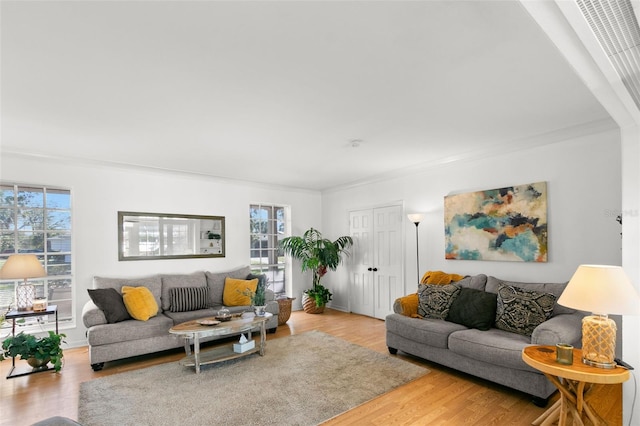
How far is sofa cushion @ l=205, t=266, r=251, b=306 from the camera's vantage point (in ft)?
17.2

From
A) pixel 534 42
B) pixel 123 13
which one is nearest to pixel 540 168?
pixel 534 42

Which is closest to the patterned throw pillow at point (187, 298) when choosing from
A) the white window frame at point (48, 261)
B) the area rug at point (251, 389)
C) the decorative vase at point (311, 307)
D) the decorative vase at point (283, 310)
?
the area rug at point (251, 389)

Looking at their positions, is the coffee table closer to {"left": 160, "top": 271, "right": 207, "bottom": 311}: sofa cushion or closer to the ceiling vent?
{"left": 160, "top": 271, "right": 207, "bottom": 311}: sofa cushion

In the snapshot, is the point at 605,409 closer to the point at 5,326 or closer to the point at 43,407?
the point at 43,407

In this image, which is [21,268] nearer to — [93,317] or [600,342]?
[93,317]

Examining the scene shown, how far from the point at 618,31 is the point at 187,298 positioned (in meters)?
5.00

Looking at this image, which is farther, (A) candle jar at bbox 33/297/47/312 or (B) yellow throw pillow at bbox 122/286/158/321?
(B) yellow throw pillow at bbox 122/286/158/321

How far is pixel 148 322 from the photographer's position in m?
4.08

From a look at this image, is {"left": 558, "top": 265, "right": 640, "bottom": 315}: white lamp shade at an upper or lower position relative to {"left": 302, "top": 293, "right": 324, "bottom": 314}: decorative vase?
upper

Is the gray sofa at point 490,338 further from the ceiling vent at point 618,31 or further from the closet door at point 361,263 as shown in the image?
the ceiling vent at point 618,31

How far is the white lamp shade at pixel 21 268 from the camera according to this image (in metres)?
3.58

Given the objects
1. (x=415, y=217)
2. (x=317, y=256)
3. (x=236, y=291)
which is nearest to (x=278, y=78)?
(x=415, y=217)

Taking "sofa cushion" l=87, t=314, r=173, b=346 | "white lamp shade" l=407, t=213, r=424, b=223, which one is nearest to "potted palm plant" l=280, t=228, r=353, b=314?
"white lamp shade" l=407, t=213, r=424, b=223

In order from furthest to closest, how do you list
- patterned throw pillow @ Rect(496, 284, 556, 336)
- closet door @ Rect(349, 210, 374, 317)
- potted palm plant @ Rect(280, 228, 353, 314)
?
potted palm plant @ Rect(280, 228, 353, 314), closet door @ Rect(349, 210, 374, 317), patterned throw pillow @ Rect(496, 284, 556, 336)
